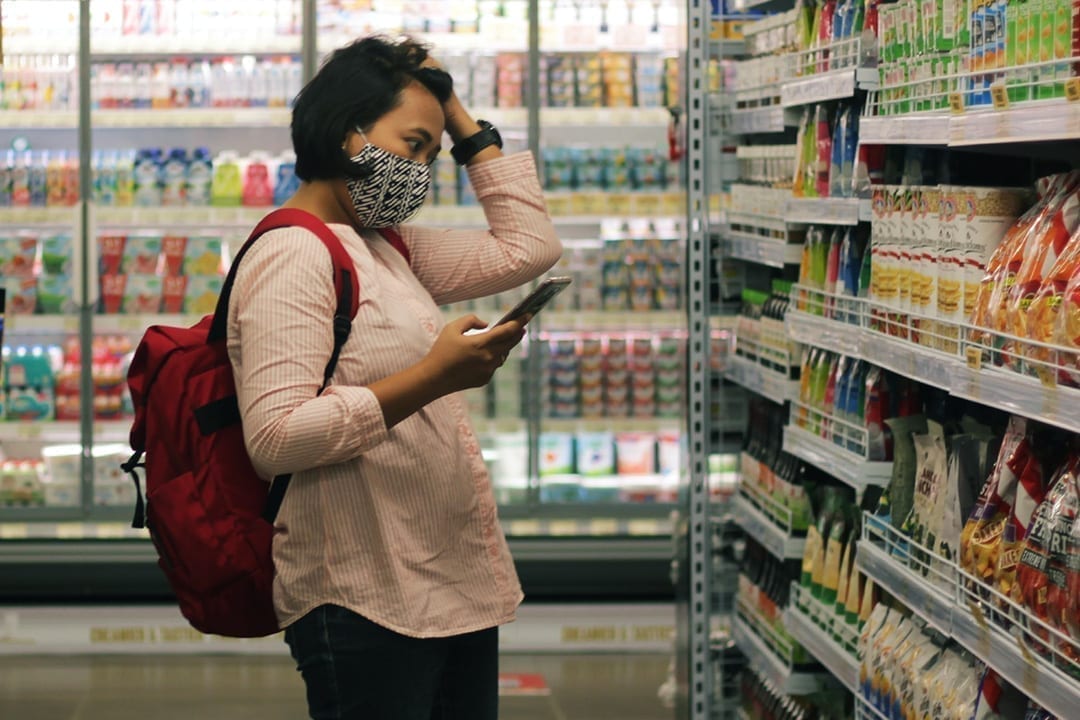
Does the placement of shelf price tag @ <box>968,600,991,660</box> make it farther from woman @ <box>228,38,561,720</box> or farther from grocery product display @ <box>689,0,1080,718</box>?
woman @ <box>228,38,561,720</box>

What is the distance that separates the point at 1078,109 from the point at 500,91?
412 cm

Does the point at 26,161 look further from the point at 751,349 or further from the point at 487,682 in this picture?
the point at 487,682

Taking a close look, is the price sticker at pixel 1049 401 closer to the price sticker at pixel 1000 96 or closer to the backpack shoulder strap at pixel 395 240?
the price sticker at pixel 1000 96

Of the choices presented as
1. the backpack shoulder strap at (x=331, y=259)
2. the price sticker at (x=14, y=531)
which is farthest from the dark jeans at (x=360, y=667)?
the price sticker at (x=14, y=531)

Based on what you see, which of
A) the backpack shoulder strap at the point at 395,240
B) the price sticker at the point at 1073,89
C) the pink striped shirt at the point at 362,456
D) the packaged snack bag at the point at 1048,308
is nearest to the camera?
the price sticker at the point at 1073,89

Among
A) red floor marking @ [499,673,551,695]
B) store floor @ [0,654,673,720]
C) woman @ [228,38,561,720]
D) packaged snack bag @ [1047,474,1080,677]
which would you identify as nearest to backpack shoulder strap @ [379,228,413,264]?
woman @ [228,38,561,720]

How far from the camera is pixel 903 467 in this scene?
2318mm

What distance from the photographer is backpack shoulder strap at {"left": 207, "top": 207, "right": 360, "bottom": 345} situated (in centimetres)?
181

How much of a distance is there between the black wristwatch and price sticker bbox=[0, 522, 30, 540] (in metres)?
3.59

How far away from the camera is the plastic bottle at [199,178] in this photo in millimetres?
5457

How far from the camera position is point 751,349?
326 cm

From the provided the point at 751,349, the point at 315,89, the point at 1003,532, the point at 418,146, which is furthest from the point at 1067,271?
the point at 751,349

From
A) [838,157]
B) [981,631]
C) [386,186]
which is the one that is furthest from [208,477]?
[838,157]

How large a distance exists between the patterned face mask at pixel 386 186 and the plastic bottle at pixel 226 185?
11.9 feet
